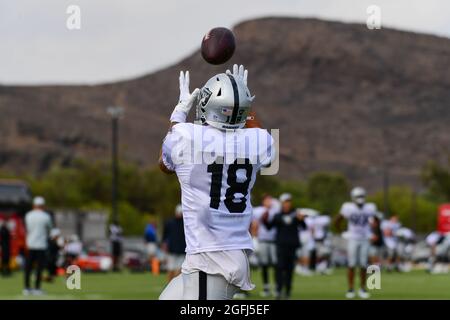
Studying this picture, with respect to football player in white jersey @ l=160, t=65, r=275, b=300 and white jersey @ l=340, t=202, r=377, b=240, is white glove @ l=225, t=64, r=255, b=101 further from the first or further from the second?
white jersey @ l=340, t=202, r=377, b=240

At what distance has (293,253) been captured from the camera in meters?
20.3

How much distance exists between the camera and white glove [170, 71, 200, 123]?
751 centimetres

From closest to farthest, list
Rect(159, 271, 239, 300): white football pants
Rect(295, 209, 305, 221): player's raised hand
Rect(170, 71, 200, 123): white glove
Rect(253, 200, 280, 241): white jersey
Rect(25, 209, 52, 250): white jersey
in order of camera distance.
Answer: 1. Rect(159, 271, 239, 300): white football pants
2. Rect(170, 71, 200, 123): white glove
3. Rect(295, 209, 305, 221): player's raised hand
4. Rect(25, 209, 52, 250): white jersey
5. Rect(253, 200, 280, 241): white jersey

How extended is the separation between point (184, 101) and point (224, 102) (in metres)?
0.34

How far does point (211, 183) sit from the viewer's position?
24.2ft

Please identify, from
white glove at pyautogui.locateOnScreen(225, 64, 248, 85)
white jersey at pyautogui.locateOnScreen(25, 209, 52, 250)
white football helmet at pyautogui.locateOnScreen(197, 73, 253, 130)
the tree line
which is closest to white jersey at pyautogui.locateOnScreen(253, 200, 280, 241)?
white jersey at pyautogui.locateOnScreen(25, 209, 52, 250)

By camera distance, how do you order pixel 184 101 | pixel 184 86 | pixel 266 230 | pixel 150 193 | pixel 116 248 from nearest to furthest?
pixel 184 101, pixel 184 86, pixel 266 230, pixel 116 248, pixel 150 193

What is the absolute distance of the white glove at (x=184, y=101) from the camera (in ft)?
24.6

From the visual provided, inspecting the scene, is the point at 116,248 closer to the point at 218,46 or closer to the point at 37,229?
the point at 37,229

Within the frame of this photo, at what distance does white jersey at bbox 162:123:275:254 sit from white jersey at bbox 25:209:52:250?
13879mm

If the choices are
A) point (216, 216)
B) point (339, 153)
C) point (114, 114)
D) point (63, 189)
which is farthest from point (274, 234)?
point (339, 153)

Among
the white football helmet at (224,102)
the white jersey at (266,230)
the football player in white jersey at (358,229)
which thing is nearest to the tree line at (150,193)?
the white jersey at (266,230)

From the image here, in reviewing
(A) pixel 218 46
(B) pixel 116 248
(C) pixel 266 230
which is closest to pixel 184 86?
(A) pixel 218 46

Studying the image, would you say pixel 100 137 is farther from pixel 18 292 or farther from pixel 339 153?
pixel 18 292
